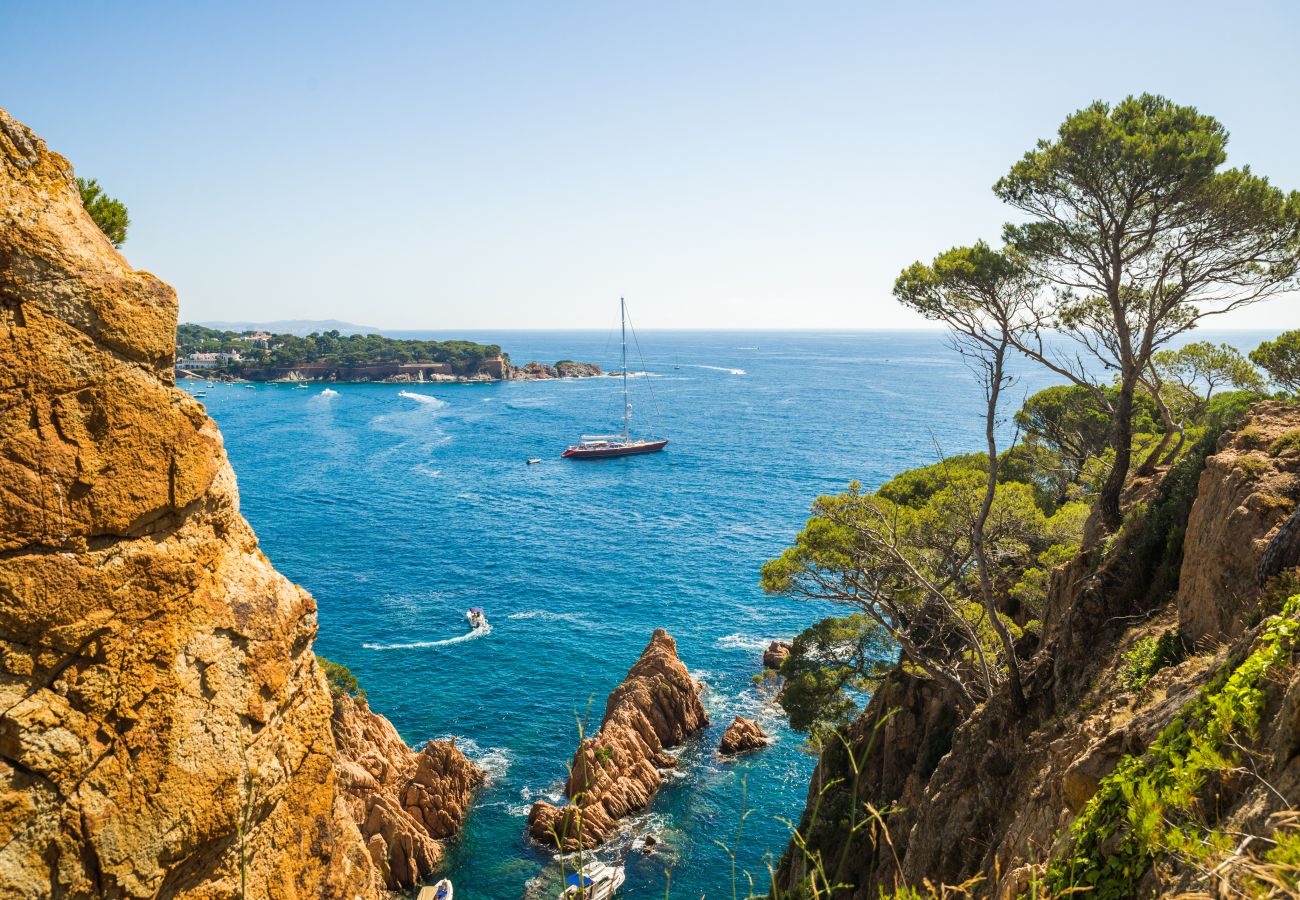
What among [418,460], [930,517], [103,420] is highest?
[103,420]

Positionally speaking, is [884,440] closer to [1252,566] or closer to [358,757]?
[358,757]

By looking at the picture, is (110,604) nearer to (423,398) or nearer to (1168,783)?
(1168,783)

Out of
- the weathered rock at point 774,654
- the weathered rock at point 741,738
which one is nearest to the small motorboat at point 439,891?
the weathered rock at point 741,738

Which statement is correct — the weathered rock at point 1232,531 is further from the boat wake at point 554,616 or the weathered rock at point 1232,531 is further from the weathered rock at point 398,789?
the boat wake at point 554,616

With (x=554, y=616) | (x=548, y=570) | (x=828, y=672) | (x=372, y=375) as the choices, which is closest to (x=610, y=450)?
(x=548, y=570)

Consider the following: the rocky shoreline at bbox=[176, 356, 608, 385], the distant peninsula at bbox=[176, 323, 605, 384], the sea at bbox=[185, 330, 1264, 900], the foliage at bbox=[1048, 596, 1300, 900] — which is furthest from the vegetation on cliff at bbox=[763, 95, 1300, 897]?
the distant peninsula at bbox=[176, 323, 605, 384]

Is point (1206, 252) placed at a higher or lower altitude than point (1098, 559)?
higher

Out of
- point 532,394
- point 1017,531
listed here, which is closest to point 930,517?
point 1017,531
